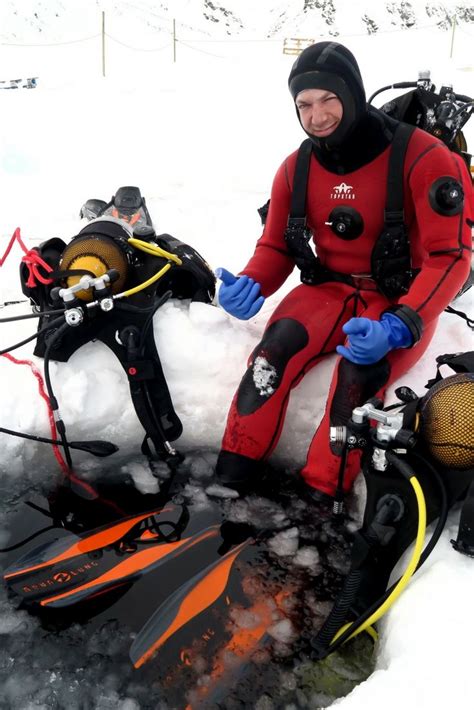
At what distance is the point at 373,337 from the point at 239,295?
0.70 m

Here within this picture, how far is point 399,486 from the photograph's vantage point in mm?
1880

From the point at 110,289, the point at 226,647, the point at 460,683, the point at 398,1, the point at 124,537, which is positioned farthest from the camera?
the point at 398,1

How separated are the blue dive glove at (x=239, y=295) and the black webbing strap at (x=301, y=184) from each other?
1.16ft

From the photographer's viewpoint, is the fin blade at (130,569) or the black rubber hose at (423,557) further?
the fin blade at (130,569)

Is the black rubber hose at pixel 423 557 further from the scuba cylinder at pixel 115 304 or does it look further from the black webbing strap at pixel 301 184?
the black webbing strap at pixel 301 184

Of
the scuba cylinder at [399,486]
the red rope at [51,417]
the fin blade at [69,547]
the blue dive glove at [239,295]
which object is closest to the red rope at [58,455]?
the red rope at [51,417]

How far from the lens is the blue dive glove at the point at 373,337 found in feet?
6.84

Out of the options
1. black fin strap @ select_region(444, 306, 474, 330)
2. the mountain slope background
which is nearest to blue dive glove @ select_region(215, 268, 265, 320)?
black fin strap @ select_region(444, 306, 474, 330)

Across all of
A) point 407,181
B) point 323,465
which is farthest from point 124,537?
point 407,181

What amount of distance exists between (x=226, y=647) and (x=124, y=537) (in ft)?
2.02

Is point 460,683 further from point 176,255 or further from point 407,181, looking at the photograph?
point 176,255

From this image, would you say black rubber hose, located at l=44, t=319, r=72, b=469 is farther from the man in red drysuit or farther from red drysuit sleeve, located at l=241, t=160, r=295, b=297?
red drysuit sleeve, located at l=241, t=160, r=295, b=297

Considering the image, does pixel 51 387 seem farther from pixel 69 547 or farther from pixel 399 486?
pixel 399 486

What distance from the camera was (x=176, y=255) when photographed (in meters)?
2.80
